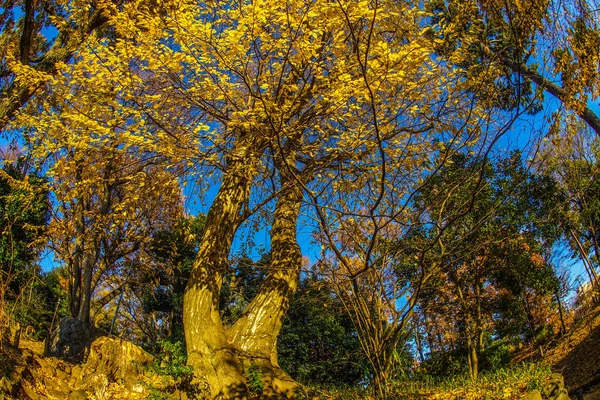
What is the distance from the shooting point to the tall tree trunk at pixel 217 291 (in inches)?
179

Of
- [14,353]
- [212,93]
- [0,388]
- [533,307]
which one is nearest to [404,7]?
[212,93]

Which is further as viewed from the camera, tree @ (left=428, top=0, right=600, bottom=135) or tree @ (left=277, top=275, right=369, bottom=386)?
tree @ (left=277, top=275, right=369, bottom=386)

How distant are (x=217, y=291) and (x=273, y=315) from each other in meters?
0.75

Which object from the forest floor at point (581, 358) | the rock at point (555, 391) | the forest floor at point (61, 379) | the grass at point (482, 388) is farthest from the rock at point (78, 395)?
the forest floor at point (581, 358)

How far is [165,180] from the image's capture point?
5969mm

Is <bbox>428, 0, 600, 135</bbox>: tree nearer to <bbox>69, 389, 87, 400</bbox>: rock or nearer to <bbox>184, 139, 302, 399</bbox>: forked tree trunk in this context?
<bbox>184, 139, 302, 399</bbox>: forked tree trunk

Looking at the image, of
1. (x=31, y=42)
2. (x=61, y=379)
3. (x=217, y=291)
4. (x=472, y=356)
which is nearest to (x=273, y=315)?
(x=217, y=291)

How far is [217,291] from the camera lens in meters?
5.25

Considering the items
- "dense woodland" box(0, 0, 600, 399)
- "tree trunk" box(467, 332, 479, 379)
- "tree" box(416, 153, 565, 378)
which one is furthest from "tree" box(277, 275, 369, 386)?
"tree trunk" box(467, 332, 479, 379)

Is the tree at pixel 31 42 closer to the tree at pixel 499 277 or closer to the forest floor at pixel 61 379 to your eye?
the forest floor at pixel 61 379

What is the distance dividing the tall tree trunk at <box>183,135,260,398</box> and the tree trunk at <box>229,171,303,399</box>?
0.22m

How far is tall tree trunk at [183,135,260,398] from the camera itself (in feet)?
14.9

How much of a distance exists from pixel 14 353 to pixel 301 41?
18.2 feet

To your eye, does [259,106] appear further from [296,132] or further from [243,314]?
[243,314]
